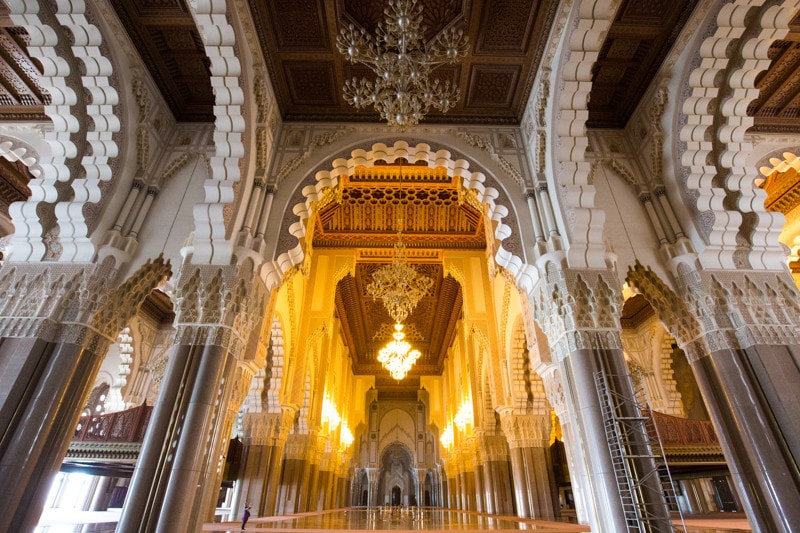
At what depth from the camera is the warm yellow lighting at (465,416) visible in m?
12.3

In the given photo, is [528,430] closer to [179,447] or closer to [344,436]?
[179,447]

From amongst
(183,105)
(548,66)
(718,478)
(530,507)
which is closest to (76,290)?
(183,105)

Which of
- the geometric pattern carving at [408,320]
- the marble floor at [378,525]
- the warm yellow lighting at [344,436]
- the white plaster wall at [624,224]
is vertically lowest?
the marble floor at [378,525]

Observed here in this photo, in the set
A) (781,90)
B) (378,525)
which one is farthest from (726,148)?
(378,525)

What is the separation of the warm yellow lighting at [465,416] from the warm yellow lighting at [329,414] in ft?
13.3

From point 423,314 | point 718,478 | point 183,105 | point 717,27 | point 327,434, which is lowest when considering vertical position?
point 718,478

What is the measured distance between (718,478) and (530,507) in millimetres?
7805

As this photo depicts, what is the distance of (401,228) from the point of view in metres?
10.8

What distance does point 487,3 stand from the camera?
5098 mm

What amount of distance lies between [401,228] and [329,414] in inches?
248

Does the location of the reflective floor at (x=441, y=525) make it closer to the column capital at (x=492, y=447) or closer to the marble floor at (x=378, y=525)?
the marble floor at (x=378, y=525)

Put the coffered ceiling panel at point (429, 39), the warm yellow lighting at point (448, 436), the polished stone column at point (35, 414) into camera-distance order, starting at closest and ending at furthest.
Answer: the polished stone column at point (35, 414) < the coffered ceiling panel at point (429, 39) < the warm yellow lighting at point (448, 436)

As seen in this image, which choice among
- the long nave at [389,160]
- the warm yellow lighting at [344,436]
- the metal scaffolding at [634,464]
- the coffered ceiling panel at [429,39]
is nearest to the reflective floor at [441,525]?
the long nave at [389,160]

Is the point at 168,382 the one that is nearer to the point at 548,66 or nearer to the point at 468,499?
the point at 548,66
